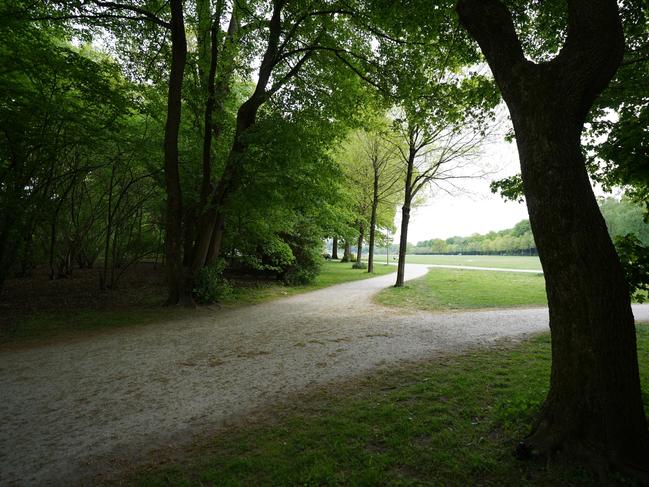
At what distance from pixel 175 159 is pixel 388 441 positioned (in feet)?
31.3

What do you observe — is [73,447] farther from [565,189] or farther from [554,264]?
[565,189]

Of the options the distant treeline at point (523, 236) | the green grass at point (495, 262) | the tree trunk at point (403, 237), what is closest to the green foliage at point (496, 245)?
the distant treeline at point (523, 236)

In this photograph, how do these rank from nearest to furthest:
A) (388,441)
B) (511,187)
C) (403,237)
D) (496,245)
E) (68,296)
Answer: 1. (388,441)
2. (511,187)
3. (68,296)
4. (403,237)
5. (496,245)

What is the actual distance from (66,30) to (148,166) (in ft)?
14.8

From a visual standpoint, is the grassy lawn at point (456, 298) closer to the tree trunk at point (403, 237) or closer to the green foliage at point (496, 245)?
the tree trunk at point (403, 237)

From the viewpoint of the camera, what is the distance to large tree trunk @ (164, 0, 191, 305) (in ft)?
30.9

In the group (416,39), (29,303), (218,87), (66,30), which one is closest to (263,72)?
(218,87)

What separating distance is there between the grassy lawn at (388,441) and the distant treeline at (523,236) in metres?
2.54

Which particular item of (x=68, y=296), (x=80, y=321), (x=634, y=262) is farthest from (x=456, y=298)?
(x=68, y=296)

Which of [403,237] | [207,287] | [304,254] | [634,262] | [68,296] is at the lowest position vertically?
[68,296]

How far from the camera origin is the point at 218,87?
1175 centimetres

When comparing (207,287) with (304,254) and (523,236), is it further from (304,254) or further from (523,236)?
(523,236)

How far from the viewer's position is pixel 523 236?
8738cm

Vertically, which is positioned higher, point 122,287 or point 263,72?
point 263,72
